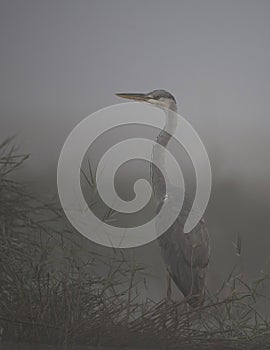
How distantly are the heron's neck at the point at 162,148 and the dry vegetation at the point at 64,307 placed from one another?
1.75 feet

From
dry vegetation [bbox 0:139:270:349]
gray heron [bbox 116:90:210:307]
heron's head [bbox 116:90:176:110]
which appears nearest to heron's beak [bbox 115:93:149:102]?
heron's head [bbox 116:90:176:110]

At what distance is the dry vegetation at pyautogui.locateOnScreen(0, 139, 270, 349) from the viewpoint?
4.13 feet

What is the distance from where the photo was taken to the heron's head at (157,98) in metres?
1.96

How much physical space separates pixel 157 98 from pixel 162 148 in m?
0.18

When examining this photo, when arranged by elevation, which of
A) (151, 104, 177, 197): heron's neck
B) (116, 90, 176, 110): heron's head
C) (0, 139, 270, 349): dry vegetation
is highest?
(116, 90, 176, 110): heron's head

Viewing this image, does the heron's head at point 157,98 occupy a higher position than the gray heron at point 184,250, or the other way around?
the heron's head at point 157,98

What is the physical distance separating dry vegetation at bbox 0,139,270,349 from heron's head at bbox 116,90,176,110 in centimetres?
66

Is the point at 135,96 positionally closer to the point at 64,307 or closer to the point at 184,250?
the point at 184,250

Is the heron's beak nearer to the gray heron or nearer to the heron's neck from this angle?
the heron's neck

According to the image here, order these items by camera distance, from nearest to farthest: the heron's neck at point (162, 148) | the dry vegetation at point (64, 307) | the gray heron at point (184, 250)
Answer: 1. the dry vegetation at point (64, 307)
2. the gray heron at point (184, 250)
3. the heron's neck at point (162, 148)

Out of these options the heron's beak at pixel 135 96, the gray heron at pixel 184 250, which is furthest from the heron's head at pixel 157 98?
the gray heron at pixel 184 250

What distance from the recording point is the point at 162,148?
192cm

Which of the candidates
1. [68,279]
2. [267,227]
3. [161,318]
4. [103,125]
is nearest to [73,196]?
[103,125]

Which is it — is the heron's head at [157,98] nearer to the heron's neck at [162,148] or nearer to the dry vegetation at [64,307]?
the heron's neck at [162,148]
